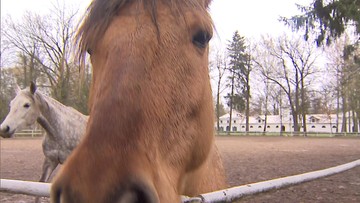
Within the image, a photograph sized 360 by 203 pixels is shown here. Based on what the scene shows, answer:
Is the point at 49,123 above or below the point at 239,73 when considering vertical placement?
below

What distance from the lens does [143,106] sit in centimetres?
144

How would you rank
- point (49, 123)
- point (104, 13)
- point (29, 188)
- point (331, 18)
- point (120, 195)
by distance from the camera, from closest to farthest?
point (120, 195) → point (104, 13) → point (29, 188) → point (49, 123) → point (331, 18)

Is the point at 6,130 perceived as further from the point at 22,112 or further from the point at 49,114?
the point at 49,114

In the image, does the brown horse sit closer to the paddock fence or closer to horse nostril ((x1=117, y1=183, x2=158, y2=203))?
horse nostril ((x1=117, y1=183, x2=158, y2=203))

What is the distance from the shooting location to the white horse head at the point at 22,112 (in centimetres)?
670

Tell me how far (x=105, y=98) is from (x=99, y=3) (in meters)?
0.77

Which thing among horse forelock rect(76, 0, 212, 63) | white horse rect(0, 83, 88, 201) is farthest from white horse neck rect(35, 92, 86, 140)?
horse forelock rect(76, 0, 212, 63)

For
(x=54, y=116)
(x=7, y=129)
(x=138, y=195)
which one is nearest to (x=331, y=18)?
(x=54, y=116)

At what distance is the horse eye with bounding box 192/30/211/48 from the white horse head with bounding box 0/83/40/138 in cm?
571

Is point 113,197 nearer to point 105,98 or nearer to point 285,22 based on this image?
point 105,98

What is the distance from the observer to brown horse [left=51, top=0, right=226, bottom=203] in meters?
1.17

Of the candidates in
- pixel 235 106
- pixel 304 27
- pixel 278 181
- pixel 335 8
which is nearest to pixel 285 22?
pixel 304 27

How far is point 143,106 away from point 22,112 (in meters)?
6.21

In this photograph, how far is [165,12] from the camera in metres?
1.78
